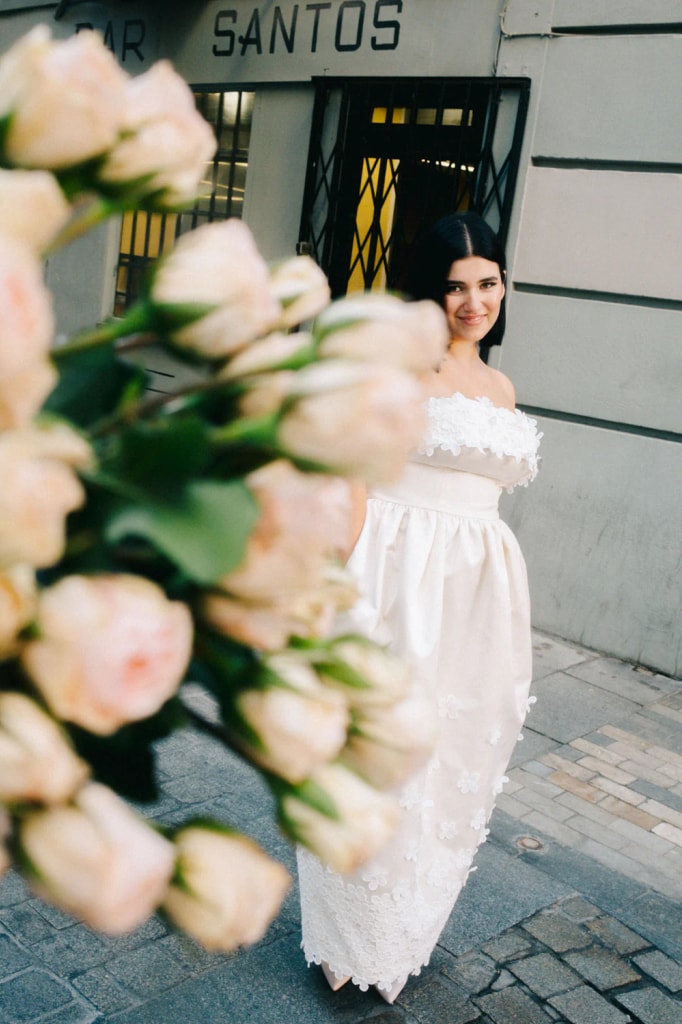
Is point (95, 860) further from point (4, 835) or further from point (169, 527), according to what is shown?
point (169, 527)

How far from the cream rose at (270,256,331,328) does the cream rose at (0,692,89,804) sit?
0.98ft

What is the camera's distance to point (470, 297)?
2.94 meters

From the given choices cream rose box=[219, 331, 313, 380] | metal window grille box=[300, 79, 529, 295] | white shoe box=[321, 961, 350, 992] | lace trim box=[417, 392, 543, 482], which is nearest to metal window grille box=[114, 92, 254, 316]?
metal window grille box=[300, 79, 529, 295]

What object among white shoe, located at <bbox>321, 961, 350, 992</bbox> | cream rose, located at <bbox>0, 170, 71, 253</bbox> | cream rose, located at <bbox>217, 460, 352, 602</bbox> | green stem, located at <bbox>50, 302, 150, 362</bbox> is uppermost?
cream rose, located at <bbox>0, 170, 71, 253</bbox>

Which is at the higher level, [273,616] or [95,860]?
[273,616]

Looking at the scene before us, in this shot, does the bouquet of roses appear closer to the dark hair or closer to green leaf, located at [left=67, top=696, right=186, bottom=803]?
green leaf, located at [left=67, top=696, right=186, bottom=803]

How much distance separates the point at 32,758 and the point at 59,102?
36cm

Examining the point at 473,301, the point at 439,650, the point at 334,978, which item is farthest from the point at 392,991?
the point at 473,301

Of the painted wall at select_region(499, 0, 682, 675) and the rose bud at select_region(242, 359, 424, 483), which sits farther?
the painted wall at select_region(499, 0, 682, 675)

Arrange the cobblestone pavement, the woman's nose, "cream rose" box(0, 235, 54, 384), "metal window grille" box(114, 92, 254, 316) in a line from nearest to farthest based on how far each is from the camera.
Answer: "cream rose" box(0, 235, 54, 384), the cobblestone pavement, the woman's nose, "metal window grille" box(114, 92, 254, 316)

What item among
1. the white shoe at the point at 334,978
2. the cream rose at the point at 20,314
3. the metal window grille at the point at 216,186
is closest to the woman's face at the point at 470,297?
the white shoe at the point at 334,978

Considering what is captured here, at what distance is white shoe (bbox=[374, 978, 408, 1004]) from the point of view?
287 centimetres

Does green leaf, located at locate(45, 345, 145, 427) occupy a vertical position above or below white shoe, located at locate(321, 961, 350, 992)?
above

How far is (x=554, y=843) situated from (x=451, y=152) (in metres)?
4.16
